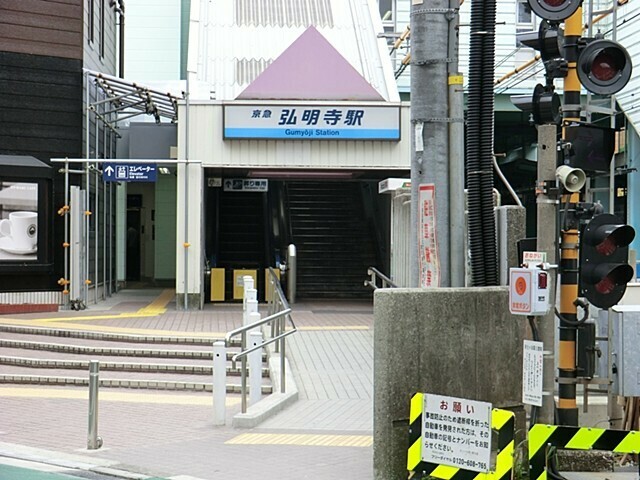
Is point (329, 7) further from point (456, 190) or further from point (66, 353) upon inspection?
point (456, 190)

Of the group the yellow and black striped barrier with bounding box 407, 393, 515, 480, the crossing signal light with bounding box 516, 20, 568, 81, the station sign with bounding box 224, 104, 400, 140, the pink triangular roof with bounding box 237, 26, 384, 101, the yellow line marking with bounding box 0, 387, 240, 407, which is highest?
the pink triangular roof with bounding box 237, 26, 384, 101

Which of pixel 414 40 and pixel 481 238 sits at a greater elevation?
pixel 414 40

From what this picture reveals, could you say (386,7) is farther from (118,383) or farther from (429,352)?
(429,352)

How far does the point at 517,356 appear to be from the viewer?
309 inches

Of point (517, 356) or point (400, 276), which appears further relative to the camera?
point (400, 276)

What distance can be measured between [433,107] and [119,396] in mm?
6674

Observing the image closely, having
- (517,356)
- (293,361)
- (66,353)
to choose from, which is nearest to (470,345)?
(517,356)

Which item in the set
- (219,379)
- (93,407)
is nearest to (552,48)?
(219,379)

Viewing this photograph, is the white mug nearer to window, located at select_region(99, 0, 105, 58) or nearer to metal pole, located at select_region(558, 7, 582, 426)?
window, located at select_region(99, 0, 105, 58)

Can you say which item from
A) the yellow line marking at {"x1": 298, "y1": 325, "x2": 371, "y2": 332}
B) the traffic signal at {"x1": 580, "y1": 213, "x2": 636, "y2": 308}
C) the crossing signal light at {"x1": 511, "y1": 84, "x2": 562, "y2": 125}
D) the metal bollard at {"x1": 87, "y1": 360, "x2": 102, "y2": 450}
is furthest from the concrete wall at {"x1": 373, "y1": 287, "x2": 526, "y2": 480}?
the yellow line marking at {"x1": 298, "y1": 325, "x2": 371, "y2": 332}

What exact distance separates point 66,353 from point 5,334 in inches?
81.6

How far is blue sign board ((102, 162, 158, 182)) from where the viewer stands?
20.5 metres

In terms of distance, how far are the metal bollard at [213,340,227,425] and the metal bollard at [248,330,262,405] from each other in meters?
0.86

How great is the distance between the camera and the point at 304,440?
9.52m
